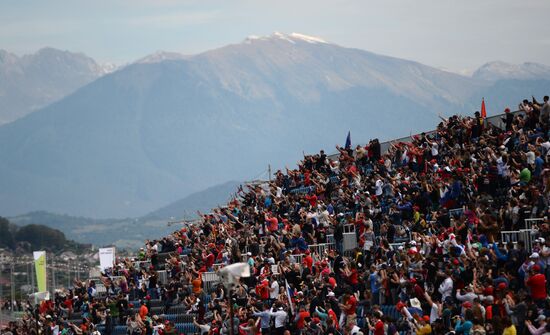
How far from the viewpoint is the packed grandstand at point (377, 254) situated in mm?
29906

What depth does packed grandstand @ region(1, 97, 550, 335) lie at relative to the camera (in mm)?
29906

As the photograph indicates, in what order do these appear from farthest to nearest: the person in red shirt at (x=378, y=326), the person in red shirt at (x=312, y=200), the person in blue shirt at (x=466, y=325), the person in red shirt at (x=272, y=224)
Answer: the person in red shirt at (x=272, y=224) < the person in red shirt at (x=312, y=200) < the person in red shirt at (x=378, y=326) < the person in blue shirt at (x=466, y=325)

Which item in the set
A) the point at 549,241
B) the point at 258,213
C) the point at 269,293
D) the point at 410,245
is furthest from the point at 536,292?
the point at 258,213

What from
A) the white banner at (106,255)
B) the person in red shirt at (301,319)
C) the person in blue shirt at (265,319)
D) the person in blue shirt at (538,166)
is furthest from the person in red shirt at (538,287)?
the white banner at (106,255)

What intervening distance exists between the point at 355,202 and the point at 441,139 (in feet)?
12.5

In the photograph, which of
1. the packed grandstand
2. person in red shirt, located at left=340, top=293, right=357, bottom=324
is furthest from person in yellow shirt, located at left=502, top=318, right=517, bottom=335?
person in red shirt, located at left=340, top=293, right=357, bottom=324

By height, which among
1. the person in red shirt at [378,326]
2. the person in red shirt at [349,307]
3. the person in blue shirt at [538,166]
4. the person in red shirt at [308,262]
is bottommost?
the person in red shirt at [378,326]

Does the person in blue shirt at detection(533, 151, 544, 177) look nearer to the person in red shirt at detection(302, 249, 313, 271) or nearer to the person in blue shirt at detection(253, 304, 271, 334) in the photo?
the person in red shirt at detection(302, 249, 313, 271)

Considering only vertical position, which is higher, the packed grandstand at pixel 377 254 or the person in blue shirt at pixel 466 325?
the packed grandstand at pixel 377 254

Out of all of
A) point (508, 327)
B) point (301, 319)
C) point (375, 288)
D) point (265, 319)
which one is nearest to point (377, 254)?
point (375, 288)

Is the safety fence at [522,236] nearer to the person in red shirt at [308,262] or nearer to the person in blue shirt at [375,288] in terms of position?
the person in blue shirt at [375,288]

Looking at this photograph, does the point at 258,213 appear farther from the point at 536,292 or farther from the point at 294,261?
the point at 536,292

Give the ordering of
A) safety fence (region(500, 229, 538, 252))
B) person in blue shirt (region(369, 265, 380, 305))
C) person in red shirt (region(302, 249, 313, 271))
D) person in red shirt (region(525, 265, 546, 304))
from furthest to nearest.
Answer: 1. person in red shirt (region(302, 249, 313, 271))
2. person in blue shirt (region(369, 265, 380, 305))
3. safety fence (region(500, 229, 538, 252))
4. person in red shirt (region(525, 265, 546, 304))

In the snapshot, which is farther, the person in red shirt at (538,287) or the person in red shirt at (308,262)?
the person in red shirt at (308,262)
